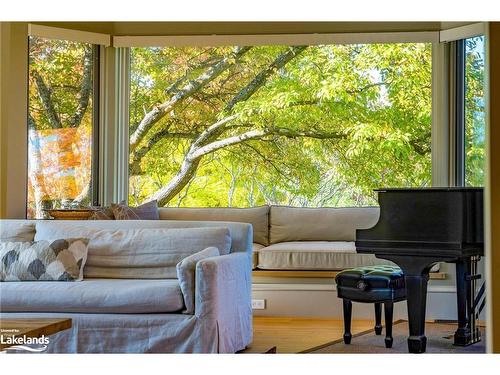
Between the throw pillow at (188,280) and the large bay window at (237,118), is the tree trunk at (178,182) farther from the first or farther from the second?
the throw pillow at (188,280)

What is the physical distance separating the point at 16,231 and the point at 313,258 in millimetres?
2432

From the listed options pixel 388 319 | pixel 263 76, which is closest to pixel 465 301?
pixel 388 319

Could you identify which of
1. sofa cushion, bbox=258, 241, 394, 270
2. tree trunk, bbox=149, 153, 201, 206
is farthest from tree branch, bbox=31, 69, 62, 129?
sofa cushion, bbox=258, 241, 394, 270

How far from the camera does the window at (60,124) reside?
293 inches

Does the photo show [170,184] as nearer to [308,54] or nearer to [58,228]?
[308,54]

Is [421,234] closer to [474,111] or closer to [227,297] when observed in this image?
[227,297]

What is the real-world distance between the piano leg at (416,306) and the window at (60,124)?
3704 mm

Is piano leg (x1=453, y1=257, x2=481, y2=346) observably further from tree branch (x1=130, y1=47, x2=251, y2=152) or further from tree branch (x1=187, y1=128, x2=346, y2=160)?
tree branch (x1=130, y1=47, x2=251, y2=152)

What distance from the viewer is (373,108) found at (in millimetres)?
8602

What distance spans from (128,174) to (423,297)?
3868 mm

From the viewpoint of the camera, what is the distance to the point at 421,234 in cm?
489

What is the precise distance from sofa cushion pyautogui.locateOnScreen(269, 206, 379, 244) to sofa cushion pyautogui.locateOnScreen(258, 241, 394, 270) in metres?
0.45

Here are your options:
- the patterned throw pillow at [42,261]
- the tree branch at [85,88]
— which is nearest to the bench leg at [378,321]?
the patterned throw pillow at [42,261]
